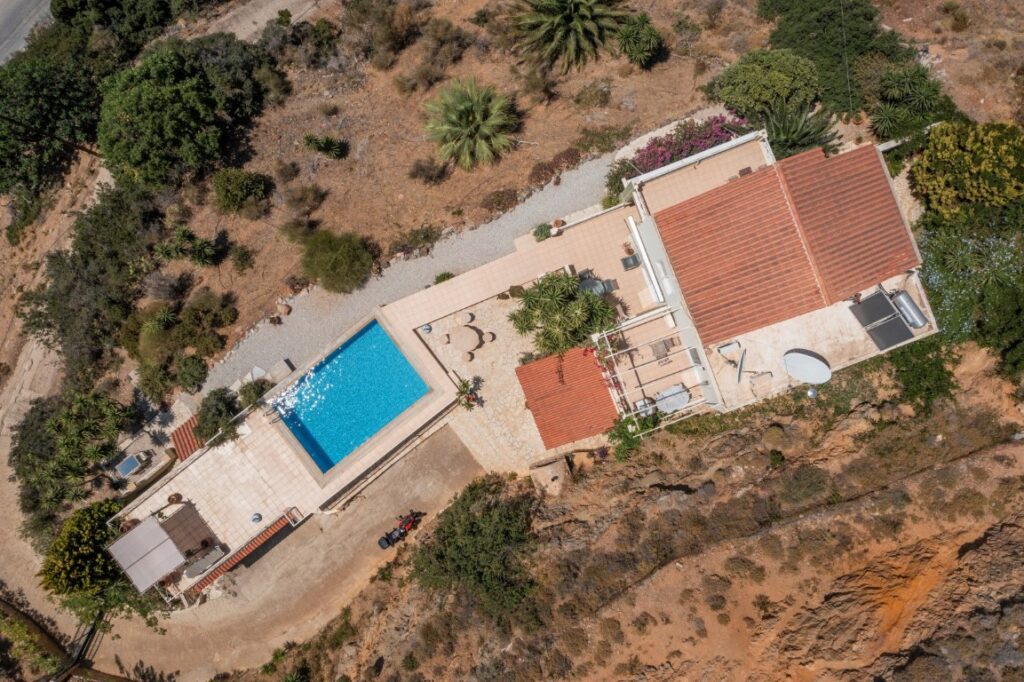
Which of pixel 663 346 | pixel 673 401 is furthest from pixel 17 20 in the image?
pixel 673 401

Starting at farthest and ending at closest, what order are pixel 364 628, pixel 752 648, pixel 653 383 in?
pixel 364 628 < pixel 653 383 < pixel 752 648

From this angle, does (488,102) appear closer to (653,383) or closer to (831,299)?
(653,383)

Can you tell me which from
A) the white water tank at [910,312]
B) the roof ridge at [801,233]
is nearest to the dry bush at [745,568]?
the roof ridge at [801,233]

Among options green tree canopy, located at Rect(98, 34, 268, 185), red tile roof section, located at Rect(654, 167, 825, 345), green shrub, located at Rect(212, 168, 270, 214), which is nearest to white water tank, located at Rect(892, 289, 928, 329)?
red tile roof section, located at Rect(654, 167, 825, 345)

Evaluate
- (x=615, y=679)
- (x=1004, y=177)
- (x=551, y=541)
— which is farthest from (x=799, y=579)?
(x=1004, y=177)

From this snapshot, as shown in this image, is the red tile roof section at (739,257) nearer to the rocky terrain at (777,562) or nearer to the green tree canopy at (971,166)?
the rocky terrain at (777,562)

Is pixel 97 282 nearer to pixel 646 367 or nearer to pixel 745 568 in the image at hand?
pixel 646 367
